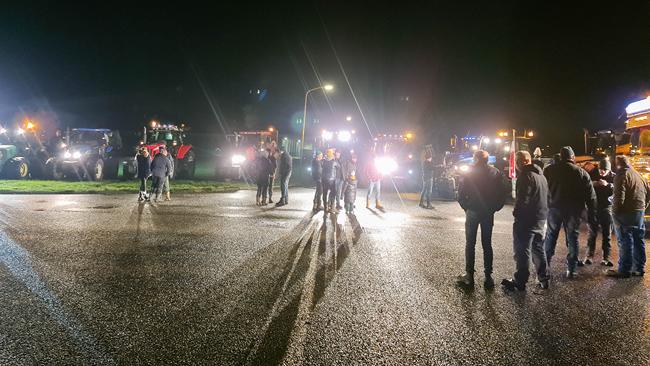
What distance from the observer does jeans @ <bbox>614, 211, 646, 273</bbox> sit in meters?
7.34

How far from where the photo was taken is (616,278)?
7199 mm

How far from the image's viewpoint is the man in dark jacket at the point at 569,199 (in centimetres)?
724

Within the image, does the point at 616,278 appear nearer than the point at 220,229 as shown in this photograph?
Yes

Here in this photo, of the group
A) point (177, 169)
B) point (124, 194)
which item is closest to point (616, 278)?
point (124, 194)

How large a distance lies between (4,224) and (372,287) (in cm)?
870

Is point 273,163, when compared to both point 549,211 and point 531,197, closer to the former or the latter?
point 549,211

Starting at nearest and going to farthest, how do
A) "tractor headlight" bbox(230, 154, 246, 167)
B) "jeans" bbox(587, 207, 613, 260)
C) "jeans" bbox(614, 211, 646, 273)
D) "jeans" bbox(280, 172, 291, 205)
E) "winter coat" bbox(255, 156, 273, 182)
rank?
"jeans" bbox(614, 211, 646, 273) < "jeans" bbox(587, 207, 613, 260) < "winter coat" bbox(255, 156, 273, 182) < "jeans" bbox(280, 172, 291, 205) < "tractor headlight" bbox(230, 154, 246, 167)

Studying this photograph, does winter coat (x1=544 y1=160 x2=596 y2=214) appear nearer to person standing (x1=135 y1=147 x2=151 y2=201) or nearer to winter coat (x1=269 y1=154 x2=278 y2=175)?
winter coat (x1=269 y1=154 x2=278 y2=175)

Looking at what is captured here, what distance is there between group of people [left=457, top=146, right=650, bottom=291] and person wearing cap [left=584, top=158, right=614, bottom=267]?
0.05ft

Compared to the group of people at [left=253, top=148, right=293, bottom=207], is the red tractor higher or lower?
higher

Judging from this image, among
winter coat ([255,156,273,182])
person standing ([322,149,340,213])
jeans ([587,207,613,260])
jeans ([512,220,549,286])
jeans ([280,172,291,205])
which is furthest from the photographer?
jeans ([280,172,291,205])

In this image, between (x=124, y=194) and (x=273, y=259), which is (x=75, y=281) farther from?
(x=124, y=194)

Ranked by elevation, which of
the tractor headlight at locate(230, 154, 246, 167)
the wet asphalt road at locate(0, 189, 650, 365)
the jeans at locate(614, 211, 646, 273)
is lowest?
the wet asphalt road at locate(0, 189, 650, 365)

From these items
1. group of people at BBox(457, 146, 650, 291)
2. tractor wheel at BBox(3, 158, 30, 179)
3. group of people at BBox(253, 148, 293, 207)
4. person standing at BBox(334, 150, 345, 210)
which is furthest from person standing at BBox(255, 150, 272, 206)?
tractor wheel at BBox(3, 158, 30, 179)
